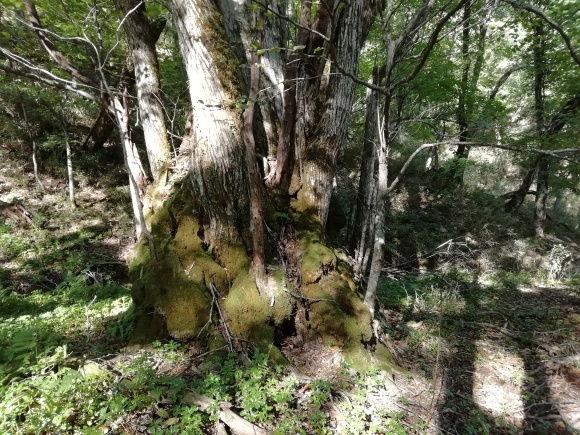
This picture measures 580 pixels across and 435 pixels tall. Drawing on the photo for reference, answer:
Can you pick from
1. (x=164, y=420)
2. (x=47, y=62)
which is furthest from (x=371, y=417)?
(x=47, y=62)

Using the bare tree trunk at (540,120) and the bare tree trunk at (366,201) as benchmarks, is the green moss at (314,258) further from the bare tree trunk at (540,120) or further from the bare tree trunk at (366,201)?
the bare tree trunk at (540,120)

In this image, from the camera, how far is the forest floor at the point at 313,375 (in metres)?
2.45

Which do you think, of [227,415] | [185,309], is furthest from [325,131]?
[227,415]

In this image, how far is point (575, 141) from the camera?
7766 mm

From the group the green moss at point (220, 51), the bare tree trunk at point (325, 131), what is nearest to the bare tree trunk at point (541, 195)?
the bare tree trunk at point (325, 131)

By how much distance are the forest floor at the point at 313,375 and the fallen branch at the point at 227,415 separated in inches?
1.0

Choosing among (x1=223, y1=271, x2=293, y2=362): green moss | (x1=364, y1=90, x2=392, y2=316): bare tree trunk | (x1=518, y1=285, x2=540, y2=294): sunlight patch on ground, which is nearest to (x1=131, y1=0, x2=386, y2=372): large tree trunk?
(x1=223, y1=271, x2=293, y2=362): green moss

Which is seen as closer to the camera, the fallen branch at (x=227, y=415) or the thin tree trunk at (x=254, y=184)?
the fallen branch at (x=227, y=415)

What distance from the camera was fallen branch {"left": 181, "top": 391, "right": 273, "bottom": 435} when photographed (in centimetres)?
254

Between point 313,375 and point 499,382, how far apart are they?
230 centimetres

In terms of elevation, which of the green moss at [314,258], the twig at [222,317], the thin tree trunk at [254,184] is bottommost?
the twig at [222,317]

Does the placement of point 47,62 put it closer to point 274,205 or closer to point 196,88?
point 196,88

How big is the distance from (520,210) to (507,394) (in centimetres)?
1219

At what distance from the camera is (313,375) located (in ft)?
10.7
